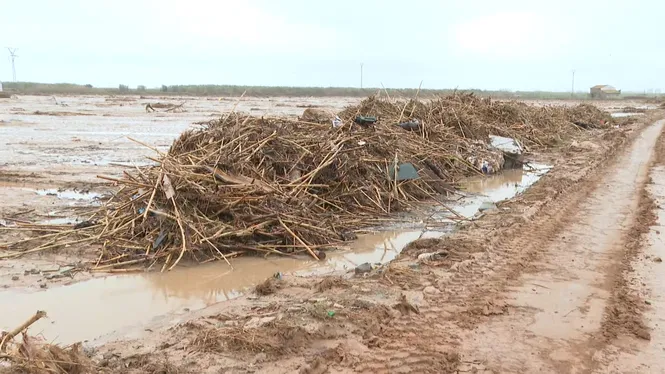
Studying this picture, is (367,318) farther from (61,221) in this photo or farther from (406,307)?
(61,221)

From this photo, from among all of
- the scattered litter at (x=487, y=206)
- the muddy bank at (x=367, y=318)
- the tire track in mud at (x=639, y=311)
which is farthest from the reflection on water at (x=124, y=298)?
the scattered litter at (x=487, y=206)

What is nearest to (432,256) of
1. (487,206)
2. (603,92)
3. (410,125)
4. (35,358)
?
(487,206)

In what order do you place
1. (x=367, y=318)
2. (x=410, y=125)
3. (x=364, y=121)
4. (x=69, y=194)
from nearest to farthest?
(x=367, y=318)
(x=69, y=194)
(x=364, y=121)
(x=410, y=125)

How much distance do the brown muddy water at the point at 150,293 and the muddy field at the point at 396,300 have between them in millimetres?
20

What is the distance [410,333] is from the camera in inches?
140

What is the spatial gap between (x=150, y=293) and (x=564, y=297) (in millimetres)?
3661

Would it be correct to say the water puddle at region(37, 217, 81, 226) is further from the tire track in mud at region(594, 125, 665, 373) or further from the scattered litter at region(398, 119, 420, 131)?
the scattered litter at region(398, 119, 420, 131)

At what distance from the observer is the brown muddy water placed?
3.97 metres

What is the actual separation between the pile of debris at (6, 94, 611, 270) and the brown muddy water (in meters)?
0.22

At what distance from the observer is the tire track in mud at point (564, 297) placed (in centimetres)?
328

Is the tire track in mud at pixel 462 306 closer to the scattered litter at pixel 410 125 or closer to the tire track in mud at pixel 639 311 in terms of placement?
the tire track in mud at pixel 639 311

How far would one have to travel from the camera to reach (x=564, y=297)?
4184mm

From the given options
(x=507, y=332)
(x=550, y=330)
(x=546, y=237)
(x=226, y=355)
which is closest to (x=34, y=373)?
(x=226, y=355)

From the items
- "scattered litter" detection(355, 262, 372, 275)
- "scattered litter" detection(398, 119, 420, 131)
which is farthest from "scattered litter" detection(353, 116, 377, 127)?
"scattered litter" detection(355, 262, 372, 275)
